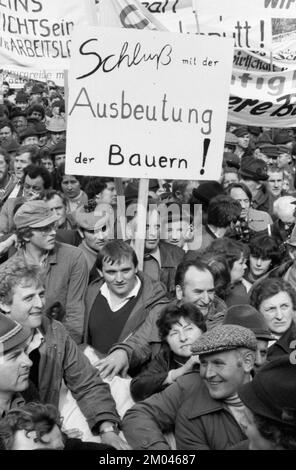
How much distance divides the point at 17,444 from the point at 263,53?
7710 mm

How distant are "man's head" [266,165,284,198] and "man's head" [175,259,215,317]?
4.77 meters

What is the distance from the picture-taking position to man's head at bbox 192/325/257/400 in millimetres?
3928

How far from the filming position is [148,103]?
20.0ft

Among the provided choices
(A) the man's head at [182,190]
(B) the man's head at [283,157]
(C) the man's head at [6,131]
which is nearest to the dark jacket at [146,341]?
(A) the man's head at [182,190]

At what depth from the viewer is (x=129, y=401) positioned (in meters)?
4.57

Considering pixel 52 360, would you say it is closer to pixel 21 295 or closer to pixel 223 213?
pixel 21 295

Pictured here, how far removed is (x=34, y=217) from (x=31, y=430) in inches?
98.6

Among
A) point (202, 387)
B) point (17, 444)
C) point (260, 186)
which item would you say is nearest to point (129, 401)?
point (202, 387)

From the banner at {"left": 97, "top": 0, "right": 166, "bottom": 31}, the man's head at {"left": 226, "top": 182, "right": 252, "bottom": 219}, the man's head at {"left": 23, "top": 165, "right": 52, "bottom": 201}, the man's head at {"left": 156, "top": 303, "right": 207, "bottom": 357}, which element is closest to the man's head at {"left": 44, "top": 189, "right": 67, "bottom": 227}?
the man's head at {"left": 23, "top": 165, "right": 52, "bottom": 201}

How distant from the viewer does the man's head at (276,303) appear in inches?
200

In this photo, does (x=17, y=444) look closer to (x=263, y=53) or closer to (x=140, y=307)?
(x=140, y=307)

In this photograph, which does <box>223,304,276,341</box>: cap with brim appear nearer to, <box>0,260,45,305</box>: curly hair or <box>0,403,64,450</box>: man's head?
<box>0,260,45,305</box>: curly hair

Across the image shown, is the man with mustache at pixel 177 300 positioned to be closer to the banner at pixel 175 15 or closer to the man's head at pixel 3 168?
the man's head at pixel 3 168

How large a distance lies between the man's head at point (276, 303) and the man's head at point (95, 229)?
172 cm
